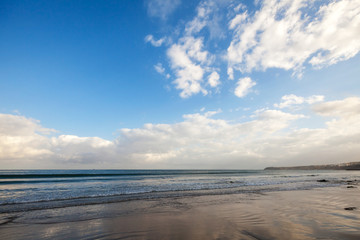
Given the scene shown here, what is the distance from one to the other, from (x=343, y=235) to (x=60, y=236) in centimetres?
826

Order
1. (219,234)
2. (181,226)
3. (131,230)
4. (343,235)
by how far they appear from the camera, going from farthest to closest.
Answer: (181,226), (131,230), (219,234), (343,235)

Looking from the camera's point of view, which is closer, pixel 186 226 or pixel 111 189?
pixel 186 226

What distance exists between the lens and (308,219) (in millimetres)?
6453

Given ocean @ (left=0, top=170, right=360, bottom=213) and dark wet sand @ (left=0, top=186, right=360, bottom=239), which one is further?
ocean @ (left=0, top=170, right=360, bottom=213)

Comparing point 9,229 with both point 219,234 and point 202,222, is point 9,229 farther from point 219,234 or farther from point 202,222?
point 219,234

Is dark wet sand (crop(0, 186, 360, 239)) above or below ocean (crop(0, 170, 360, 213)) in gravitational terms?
above

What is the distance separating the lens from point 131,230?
5.56 meters

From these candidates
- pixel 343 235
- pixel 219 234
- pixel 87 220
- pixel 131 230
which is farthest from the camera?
pixel 87 220

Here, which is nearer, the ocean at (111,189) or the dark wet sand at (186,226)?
the dark wet sand at (186,226)

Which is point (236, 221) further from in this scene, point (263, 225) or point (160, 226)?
point (160, 226)

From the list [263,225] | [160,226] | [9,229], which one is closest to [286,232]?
[263,225]

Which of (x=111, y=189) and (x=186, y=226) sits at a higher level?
(x=186, y=226)

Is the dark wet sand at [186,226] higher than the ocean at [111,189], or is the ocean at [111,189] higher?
the dark wet sand at [186,226]

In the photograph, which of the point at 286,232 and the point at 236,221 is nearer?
the point at 286,232
